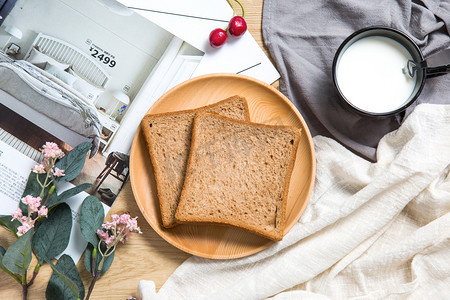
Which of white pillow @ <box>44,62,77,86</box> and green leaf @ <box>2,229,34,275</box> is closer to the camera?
green leaf @ <box>2,229,34,275</box>

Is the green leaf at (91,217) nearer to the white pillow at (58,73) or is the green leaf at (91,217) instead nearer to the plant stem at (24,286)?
the plant stem at (24,286)

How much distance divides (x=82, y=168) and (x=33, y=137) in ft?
0.52

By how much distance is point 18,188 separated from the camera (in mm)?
1067

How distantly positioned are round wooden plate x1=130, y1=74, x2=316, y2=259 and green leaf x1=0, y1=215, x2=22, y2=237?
0.32 meters

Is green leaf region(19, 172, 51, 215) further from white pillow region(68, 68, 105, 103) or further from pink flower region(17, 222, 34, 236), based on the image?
white pillow region(68, 68, 105, 103)

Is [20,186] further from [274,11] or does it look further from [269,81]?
[274,11]

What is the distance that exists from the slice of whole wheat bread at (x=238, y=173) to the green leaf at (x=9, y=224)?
0.42m

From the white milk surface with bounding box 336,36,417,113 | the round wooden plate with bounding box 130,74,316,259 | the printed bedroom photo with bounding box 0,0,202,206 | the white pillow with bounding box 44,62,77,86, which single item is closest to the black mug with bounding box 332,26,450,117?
the white milk surface with bounding box 336,36,417,113

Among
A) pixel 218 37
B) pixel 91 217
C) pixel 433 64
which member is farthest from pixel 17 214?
pixel 433 64

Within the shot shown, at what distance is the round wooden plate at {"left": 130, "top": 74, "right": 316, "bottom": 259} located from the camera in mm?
1005

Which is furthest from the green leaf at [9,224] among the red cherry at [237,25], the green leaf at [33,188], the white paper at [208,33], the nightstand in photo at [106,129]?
the red cherry at [237,25]

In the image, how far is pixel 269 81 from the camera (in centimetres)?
107

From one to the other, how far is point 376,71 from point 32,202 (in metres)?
0.89

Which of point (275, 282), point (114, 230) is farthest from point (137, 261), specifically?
point (275, 282)
